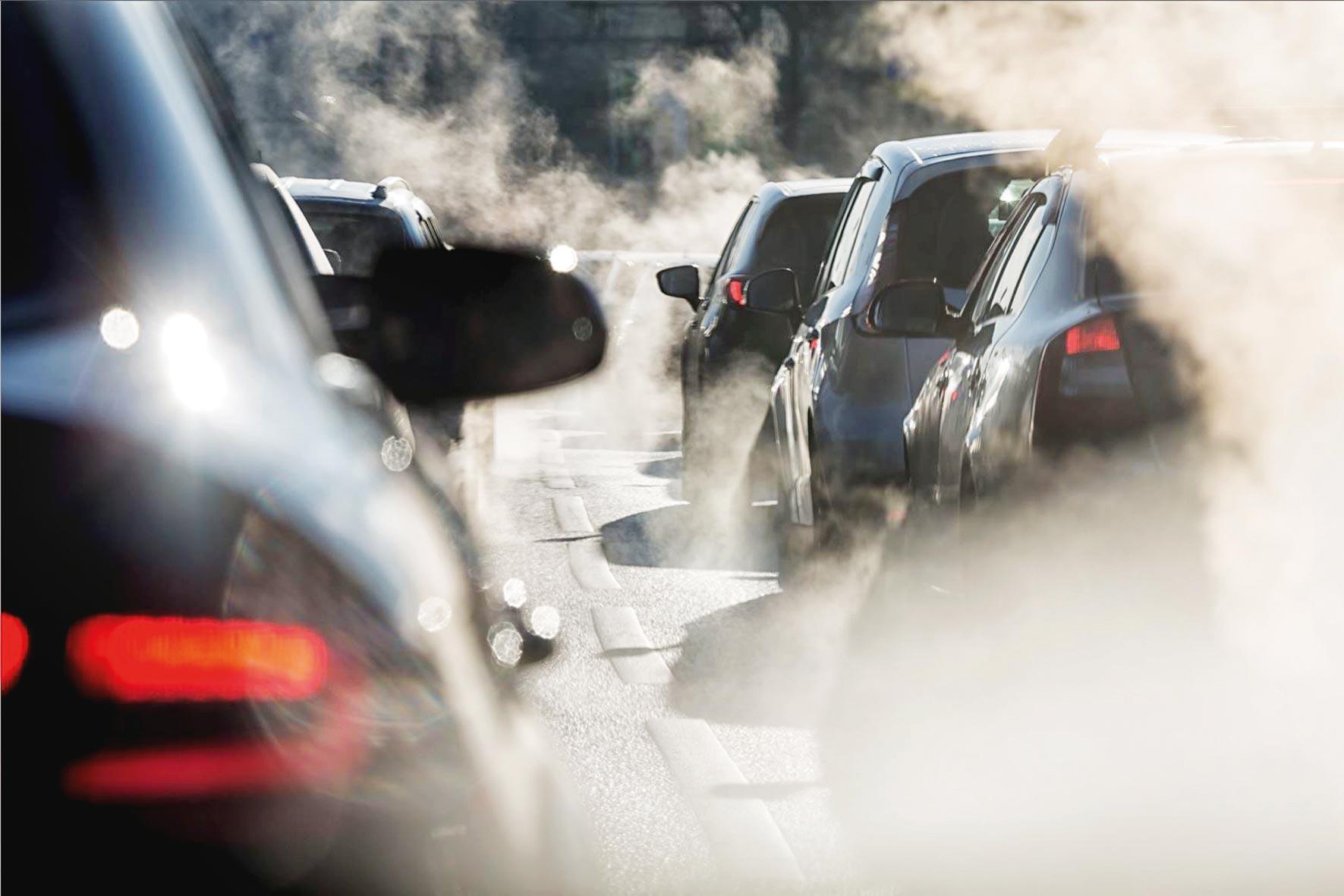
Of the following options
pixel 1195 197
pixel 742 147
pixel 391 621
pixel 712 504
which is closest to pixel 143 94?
pixel 391 621

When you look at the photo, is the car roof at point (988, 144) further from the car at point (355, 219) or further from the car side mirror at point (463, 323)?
the car side mirror at point (463, 323)

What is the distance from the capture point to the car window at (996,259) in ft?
22.4

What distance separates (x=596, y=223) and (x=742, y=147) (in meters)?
3.50

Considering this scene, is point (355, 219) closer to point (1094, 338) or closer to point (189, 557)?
point (1094, 338)

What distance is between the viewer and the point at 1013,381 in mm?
5727

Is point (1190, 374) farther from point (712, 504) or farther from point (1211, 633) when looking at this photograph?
point (712, 504)

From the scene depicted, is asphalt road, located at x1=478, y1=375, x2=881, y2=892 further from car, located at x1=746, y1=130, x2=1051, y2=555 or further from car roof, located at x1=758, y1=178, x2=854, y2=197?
car roof, located at x1=758, y1=178, x2=854, y2=197

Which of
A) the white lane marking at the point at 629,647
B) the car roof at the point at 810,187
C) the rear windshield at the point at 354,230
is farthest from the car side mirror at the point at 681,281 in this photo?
the white lane marking at the point at 629,647

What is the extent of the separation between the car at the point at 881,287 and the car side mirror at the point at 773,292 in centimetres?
105

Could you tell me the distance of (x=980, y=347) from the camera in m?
6.43

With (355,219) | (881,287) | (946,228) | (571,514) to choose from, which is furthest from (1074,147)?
(571,514)

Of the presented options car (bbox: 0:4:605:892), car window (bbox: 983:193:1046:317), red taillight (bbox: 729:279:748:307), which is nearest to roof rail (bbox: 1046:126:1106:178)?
car window (bbox: 983:193:1046:317)

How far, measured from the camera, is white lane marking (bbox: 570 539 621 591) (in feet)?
31.6

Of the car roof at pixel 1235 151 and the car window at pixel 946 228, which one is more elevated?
the car window at pixel 946 228
